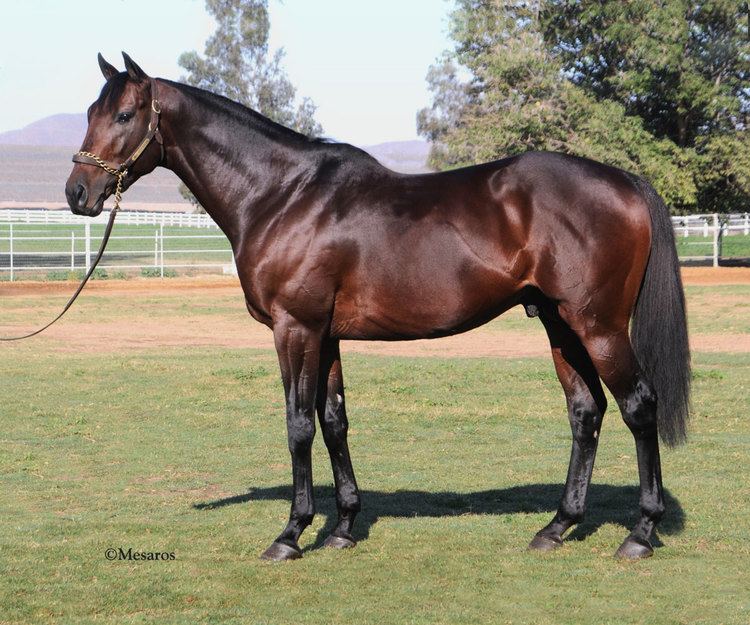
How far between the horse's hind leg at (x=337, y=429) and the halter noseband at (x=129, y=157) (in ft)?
4.93

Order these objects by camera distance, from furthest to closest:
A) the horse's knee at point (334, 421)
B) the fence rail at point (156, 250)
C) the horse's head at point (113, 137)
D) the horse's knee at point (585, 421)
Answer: the fence rail at point (156, 250) → the horse's knee at point (585, 421) → the horse's knee at point (334, 421) → the horse's head at point (113, 137)

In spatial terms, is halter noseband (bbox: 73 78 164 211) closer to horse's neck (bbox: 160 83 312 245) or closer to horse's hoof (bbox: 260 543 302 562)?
horse's neck (bbox: 160 83 312 245)

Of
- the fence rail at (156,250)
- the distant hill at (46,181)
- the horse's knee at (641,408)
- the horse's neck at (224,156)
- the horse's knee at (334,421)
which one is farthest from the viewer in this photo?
the distant hill at (46,181)

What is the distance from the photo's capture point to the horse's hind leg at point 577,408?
6125 mm

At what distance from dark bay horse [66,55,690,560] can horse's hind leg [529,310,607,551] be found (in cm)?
4

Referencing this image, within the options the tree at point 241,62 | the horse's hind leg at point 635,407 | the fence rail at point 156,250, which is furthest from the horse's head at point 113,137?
the tree at point 241,62

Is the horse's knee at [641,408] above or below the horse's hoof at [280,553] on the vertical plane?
above

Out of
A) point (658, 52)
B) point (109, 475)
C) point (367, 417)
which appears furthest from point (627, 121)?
point (109, 475)

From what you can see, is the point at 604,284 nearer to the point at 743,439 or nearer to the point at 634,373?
the point at 634,373

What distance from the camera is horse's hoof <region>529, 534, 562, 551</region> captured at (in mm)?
5875

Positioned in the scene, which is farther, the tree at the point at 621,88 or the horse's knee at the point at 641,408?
the tree at the point at 621,88

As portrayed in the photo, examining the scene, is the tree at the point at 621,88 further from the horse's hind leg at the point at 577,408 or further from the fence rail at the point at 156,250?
the horse's hind leg at the point at 577,408

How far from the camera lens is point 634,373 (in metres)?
5.77

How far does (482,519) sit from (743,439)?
140 inches
